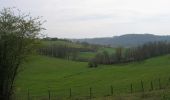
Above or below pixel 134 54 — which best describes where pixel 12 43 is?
above

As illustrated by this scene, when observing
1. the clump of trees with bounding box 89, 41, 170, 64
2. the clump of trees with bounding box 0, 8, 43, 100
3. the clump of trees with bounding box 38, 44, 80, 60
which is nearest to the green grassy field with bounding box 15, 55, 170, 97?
the clump of trees with bounding box 0, 8, 43, 100

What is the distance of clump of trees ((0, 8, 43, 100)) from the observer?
93.4ft

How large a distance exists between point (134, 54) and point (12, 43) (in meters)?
137

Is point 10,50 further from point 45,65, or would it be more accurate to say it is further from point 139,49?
point 139,49

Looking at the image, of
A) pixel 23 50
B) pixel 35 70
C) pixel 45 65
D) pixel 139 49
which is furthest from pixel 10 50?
pixel 139 49

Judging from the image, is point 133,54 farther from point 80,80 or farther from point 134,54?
point 80,80

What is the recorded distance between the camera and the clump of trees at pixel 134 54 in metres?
155

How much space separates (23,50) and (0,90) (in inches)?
148

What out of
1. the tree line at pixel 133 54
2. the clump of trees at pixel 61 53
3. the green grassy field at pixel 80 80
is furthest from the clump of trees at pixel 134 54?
the green grassy field at pixel 80 80

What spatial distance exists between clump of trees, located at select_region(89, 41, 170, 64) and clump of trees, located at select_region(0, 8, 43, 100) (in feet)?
396

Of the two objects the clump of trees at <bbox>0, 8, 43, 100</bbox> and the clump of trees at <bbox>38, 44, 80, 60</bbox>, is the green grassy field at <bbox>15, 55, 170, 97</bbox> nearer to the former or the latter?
the clump of trees at <bbox>0, 8, 43, 100</bbox>

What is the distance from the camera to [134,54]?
534 ft

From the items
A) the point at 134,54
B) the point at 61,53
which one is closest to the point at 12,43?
the point at 134,54

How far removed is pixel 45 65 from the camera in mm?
134500
